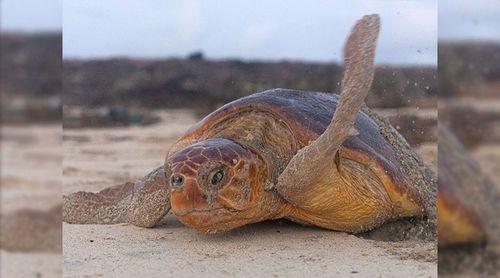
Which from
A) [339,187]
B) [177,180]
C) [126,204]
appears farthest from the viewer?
[126,204]

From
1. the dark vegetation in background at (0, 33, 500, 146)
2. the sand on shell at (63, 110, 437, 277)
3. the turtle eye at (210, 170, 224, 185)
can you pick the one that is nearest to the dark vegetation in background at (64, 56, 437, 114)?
the dark vegetation in background at (0, 33, 500, 146)

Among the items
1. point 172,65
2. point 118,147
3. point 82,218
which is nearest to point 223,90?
point 172,65

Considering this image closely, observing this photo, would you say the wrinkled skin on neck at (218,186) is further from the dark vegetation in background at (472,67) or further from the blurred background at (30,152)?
the dark vegetation in background at (472,67)

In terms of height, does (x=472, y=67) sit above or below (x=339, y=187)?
above

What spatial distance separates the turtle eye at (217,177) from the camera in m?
1.79

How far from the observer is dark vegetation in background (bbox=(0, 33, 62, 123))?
2.28 ft

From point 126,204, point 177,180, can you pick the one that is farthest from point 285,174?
point 126,204

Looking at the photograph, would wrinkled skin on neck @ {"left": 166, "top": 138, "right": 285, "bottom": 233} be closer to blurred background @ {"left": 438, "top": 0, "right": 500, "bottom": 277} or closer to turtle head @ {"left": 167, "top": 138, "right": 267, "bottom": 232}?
turtle head @ {"left": 167, "top": 138, "right": 267, "bottom": 232}

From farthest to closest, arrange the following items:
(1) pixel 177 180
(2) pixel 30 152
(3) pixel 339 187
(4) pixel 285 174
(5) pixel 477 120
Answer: (3) pixel 339 187, (4) pixel 285 174, (1) pixel 177 180, (2) pixel 30 152, (5) pixel 477 120

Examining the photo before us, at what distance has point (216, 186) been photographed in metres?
1.79

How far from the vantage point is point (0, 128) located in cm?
69

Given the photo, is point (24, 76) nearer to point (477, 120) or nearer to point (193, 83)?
point (477, 120)

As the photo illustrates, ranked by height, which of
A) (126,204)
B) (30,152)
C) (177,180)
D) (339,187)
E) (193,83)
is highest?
(30,152)

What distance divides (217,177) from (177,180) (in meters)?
0.14
